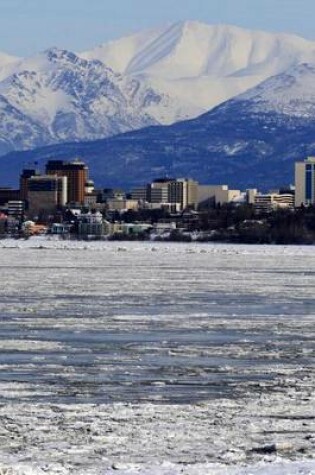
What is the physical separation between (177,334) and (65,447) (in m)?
12.3

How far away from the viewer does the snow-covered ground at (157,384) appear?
1605 centimetres

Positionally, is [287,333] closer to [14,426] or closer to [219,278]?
[14,426]

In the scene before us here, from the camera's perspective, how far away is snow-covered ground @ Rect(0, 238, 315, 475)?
52.6 ft

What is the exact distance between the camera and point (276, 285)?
46281 mm

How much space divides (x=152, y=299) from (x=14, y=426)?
21.8m

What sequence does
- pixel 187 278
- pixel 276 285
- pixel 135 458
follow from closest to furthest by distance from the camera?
pixel 135 458, pixel 276 285, pixel 187 278

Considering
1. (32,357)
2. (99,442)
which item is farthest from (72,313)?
(99,442)

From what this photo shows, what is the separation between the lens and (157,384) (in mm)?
21172

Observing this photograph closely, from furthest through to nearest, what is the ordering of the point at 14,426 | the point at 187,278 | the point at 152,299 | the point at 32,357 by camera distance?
the point at 187,278 → the point at 152,299 → the point at 32,357 → the point at 14,426

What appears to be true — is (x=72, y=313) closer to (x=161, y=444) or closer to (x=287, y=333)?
(x=287, y=333)

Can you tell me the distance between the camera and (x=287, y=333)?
28.8m

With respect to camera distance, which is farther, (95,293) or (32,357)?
(95,293)

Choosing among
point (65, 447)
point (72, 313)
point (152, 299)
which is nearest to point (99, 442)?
point (65, 447)

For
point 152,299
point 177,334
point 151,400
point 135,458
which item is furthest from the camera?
point 152,299
